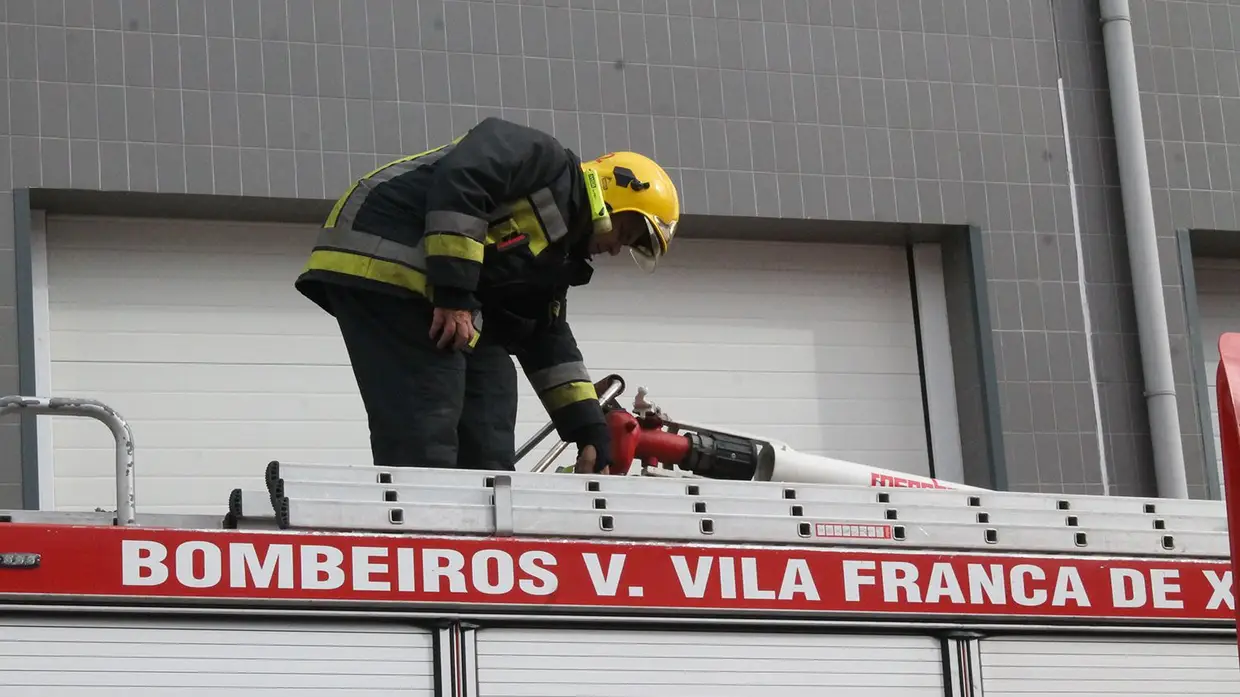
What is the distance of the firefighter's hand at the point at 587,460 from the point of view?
6.30 m

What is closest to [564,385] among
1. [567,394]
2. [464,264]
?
[567,394]

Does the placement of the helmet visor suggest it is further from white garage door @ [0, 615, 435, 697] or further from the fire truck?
white garage door @ [0, 615, 435, 697]

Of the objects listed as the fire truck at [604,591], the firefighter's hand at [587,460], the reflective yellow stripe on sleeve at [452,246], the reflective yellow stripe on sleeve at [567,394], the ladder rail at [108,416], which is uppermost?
the reflective yellow stripe on sleeve at [452,246]

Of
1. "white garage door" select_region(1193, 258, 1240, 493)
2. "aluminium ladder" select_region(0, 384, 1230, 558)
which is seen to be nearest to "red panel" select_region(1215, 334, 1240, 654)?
"aluminium ladder" select_region(0, 384, 1230, 558)

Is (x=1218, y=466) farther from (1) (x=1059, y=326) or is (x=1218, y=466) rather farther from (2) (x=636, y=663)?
(2) (x=636, y=663)

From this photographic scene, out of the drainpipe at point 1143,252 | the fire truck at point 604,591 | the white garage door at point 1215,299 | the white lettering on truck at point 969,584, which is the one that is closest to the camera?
the fire truck at point 604,591

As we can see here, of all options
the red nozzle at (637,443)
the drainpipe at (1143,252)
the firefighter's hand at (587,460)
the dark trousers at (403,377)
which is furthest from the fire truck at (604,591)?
the drainpipe at (1143,252)

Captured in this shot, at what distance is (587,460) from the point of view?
6316mm

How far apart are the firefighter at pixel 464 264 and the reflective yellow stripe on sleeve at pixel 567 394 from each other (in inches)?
6.5

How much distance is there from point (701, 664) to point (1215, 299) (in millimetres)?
7892

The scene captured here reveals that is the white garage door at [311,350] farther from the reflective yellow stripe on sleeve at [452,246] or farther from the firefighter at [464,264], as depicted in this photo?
the reflective yellow stripe on sleeve at [452,246]

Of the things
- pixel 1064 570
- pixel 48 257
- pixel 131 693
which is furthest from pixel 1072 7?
pixel 131 693

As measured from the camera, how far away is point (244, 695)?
4527 millimetres

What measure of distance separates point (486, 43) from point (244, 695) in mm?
6362
